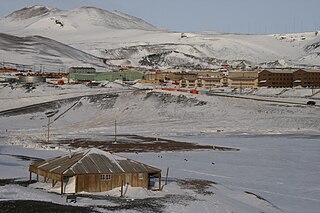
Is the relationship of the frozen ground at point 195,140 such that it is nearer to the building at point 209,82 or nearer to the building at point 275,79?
the building at point 275,79

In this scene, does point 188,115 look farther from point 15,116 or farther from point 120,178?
point 120,178

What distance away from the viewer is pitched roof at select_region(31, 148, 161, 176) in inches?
1262

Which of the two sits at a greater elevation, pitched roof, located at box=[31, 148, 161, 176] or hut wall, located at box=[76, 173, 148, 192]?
pitched roof, located at box=[31, 148, 161, 176]

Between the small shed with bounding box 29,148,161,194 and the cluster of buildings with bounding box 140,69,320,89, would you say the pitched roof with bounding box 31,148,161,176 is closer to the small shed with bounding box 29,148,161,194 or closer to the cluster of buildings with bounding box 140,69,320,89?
the small shed with bounding box 29,148,161,194

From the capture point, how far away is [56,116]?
91.3 metres

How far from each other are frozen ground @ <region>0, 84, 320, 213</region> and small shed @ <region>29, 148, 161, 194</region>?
1021 millimetres

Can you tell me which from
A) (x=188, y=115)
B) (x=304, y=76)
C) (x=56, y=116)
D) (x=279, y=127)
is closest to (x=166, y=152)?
(x=279, y=127)

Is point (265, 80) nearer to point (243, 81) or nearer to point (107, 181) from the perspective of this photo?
point (243, 81)

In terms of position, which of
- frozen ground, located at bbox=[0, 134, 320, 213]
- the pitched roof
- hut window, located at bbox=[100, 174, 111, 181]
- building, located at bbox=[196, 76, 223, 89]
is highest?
building, located at bbox=[196, 76, 223, 89]

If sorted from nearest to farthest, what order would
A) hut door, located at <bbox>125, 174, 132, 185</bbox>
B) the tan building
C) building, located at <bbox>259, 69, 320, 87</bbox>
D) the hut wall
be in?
the hut wall
hut door, located at <bbox>125, 174, 132, 185</bbox>
building, located at <bbox>259, 69, 320, 87</bbox>
the tan building

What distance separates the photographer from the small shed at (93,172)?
31.7 meters

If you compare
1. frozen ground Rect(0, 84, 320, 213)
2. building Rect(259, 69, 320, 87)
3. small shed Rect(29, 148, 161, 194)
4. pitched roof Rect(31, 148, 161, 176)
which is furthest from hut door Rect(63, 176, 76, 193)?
building Rect(259, 69, 320, 87)

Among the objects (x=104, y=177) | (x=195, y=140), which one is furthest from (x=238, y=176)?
(x=195, y=140)

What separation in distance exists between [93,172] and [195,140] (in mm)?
33610
